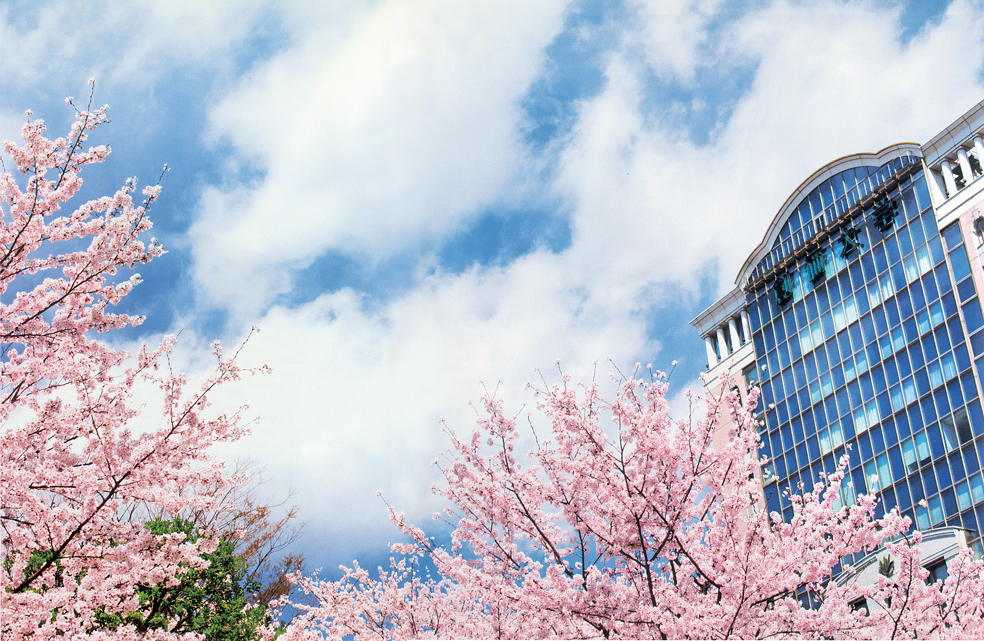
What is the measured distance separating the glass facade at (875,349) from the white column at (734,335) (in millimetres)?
2184

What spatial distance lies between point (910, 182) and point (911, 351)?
10.1m

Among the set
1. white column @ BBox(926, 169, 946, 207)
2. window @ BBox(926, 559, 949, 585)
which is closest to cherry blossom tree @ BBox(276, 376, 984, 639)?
window @ BBox(926, 559, 949, 585)

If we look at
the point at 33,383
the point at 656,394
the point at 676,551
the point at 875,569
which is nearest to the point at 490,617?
the point at 676,551

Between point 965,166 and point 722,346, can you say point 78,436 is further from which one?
point 722,346

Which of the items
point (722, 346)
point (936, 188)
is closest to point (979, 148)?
point (936, 188)

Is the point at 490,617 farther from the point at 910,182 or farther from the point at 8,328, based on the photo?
the point at 910,182

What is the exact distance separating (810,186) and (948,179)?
8695mm

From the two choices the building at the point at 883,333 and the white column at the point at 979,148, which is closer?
the building at the point at 883,333

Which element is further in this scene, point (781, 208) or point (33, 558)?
point (781, 208)

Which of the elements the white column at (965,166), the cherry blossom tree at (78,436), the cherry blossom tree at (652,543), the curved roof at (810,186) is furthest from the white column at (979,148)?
the cherry blossom tree at (78,436)

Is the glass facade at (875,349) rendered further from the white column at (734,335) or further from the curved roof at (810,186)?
the white column at (734,335)

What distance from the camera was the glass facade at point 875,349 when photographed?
36.7 meters

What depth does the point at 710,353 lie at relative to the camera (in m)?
56.9

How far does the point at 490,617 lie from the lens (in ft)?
40.3
